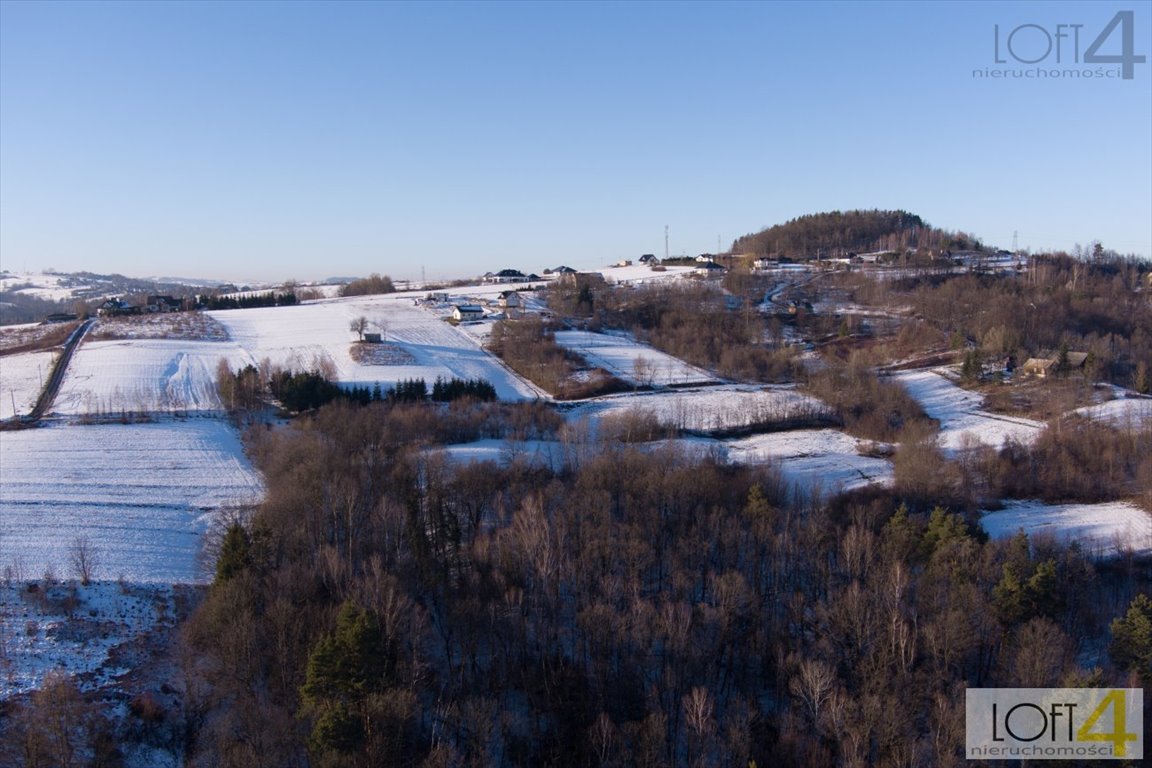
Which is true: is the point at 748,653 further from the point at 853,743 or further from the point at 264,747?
the point at 264,747

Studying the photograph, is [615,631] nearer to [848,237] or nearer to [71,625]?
[71,625]

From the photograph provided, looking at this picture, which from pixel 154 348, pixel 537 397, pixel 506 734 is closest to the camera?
pixel 506 734

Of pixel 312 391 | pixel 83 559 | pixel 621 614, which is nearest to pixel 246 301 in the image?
pixel 312 391

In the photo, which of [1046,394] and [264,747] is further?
[1046,394]

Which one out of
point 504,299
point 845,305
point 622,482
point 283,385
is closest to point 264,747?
point 622,482

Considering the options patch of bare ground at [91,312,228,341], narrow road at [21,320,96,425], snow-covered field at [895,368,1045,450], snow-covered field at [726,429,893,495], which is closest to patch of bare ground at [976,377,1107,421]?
snow-covered field at [895,368,1045,450]

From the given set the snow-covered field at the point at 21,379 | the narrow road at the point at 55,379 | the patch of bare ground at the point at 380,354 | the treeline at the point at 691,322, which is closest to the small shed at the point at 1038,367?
the treeline at the point at 691,322

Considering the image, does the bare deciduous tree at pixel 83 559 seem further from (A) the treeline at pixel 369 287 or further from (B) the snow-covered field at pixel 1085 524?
(A) the treeline at pixel 369 287
